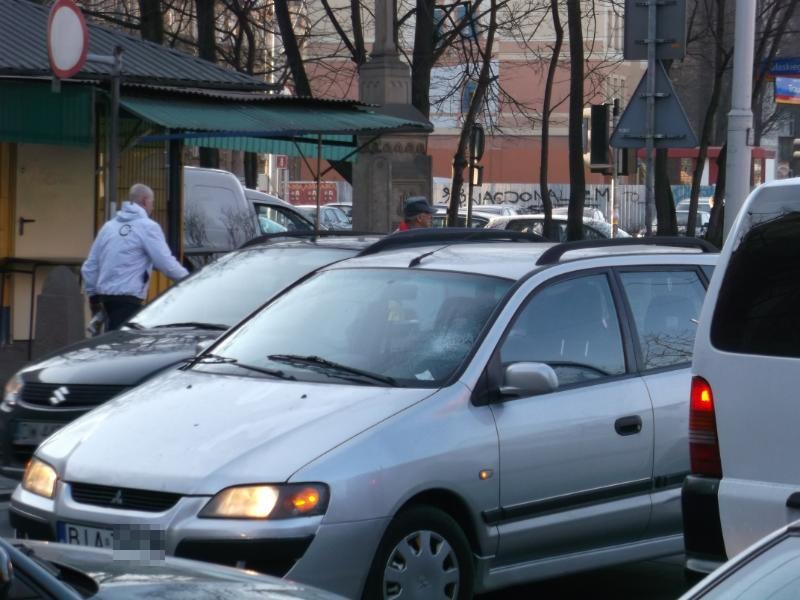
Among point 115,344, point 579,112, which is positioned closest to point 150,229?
point 115,344

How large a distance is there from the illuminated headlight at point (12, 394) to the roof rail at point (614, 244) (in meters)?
3.55

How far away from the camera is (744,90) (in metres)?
14.2

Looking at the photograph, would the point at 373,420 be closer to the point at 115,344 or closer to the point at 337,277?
the point at 337,277

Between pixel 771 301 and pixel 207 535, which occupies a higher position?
pixel 771 301

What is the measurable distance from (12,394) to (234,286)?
1583mm

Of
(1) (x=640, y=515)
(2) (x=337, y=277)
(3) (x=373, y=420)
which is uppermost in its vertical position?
(2) (x=337, y=277)

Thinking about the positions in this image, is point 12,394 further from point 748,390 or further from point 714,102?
point 714,102

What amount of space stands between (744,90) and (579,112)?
11676 millimetres

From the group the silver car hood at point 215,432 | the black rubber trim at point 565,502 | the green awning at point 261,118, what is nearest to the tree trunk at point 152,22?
the green awning at point 261,118

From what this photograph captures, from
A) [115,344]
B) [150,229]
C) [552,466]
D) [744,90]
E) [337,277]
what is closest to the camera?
[552,466]

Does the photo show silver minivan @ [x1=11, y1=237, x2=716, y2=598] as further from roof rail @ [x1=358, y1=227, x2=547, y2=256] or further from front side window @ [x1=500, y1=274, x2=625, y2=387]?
roof rail @ [x1=358, y1=227, x2=547, y2=256]

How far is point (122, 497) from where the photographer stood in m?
5.91

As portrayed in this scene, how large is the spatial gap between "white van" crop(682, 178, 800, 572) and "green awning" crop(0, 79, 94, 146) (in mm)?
10441

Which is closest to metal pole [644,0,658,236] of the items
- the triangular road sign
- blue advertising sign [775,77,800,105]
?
the triangular road sign
